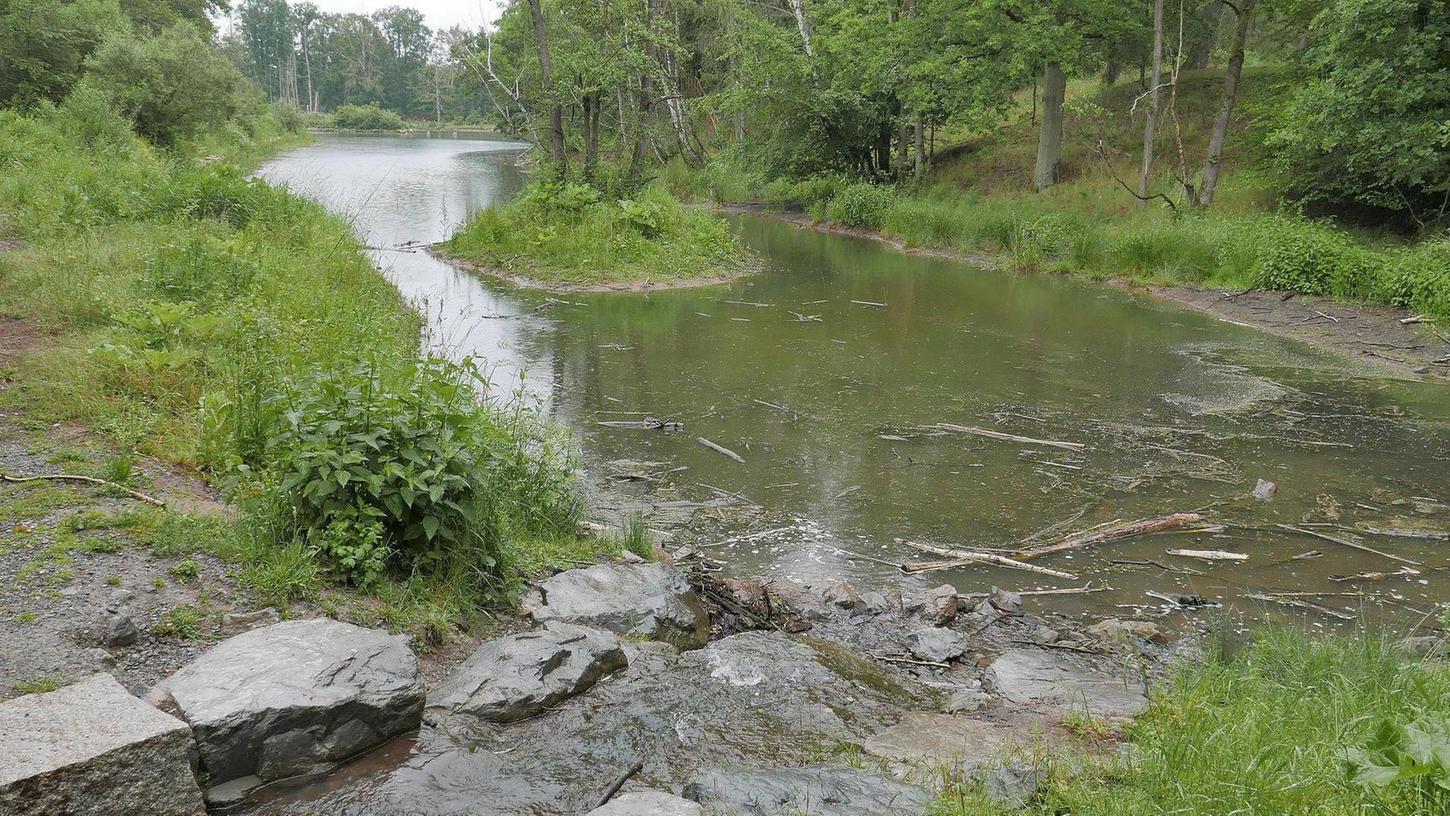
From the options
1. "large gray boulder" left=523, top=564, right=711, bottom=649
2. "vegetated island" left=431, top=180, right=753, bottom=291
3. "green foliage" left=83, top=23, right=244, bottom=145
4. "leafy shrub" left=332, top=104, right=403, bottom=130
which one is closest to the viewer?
"large gray boulder" left=523, top=564, right=711, bottom=649

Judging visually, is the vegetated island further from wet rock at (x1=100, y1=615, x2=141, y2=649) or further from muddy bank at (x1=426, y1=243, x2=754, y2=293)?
wet rock at (x1=100, y1=615, x2=141, y2=649)

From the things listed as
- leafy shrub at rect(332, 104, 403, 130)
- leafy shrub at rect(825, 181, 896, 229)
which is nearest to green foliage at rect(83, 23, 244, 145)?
leafy shrub at rect(825, 181, 896, 229)

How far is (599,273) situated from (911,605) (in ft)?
45.6

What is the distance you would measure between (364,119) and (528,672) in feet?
358

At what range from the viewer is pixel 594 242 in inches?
781

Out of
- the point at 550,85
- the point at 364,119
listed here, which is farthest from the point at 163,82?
the point at 364,119

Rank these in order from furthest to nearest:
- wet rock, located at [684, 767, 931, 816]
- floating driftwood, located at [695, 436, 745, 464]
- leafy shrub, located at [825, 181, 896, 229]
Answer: leafy shrub, located at [825, 181, 896, 229]
floating driftwood, located at [695, 436, 745, 464]
wet rock, located at [684, 767, 931, 816]

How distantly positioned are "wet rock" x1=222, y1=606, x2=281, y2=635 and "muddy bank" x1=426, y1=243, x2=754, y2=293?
1425cm

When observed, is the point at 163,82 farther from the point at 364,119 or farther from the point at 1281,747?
the point at 364,119

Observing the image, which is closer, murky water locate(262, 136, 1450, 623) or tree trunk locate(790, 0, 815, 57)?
murky water locate(262, 136, 1450, 623)

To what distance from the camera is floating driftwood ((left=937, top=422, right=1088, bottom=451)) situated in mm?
9734

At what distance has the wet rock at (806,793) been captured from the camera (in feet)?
11.6

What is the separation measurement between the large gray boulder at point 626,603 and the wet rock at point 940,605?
1469 mm

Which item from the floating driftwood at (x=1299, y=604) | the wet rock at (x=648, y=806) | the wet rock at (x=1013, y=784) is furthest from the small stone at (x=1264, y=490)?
the wet rock at (x=648, y=806)
